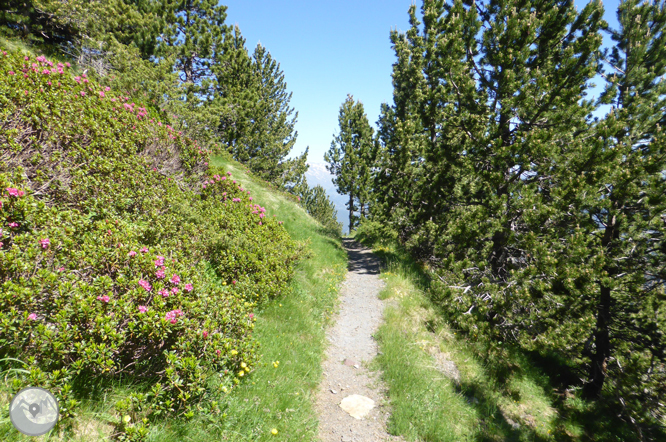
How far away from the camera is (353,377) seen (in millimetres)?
5629

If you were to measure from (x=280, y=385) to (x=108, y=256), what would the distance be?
292 cm

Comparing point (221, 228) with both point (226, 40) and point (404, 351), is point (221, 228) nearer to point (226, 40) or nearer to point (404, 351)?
point (404, 351)

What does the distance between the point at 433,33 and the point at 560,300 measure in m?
9.46

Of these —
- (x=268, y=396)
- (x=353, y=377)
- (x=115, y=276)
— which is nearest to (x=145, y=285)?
(x=115, y=276)

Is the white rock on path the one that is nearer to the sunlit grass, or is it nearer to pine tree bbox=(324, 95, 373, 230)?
the sunlit grass

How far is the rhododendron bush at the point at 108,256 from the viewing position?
2.39 metres

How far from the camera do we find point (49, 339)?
2244mm

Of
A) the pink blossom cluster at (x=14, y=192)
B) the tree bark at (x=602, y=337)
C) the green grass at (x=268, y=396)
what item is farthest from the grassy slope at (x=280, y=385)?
the tree bark at (x=602, y=337)

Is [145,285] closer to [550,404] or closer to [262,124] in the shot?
[550,404]

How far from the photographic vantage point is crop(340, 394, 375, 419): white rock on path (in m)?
4.72

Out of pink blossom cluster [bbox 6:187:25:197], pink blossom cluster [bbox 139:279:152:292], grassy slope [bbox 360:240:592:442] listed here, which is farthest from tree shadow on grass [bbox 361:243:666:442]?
pink blossom cluster [bbox 6:187:25:197]

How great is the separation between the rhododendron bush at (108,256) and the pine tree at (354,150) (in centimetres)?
1932

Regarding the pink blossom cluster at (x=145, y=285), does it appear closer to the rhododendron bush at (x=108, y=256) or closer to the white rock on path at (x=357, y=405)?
the rhododendron bush at (x=108, y=256)
